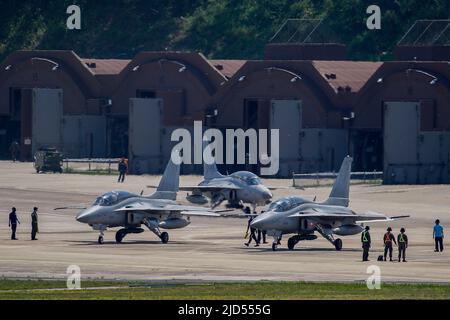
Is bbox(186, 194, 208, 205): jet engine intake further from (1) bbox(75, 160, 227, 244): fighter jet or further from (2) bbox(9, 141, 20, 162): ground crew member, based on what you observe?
(2) bbox(9, 141, 20, 162): ground crew member

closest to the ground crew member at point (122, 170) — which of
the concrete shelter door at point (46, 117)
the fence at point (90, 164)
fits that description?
the fence at point (90, 164)

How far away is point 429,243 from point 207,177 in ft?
75.1

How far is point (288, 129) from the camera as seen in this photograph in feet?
366

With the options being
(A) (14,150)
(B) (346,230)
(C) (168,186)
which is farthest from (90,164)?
(B) (346,230)

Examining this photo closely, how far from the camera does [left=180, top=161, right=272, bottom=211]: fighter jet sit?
8738cm

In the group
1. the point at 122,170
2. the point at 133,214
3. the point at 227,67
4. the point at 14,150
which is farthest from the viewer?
the point at 14,150

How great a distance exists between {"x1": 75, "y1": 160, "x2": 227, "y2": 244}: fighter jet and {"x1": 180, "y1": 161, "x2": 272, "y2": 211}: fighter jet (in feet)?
45.6

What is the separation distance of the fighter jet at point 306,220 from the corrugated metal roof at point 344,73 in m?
44.8

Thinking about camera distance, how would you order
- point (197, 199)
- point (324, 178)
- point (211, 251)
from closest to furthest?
1. point (211, 251)
2. point (197, 199)
3. point (324, 178)

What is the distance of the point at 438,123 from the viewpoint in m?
108

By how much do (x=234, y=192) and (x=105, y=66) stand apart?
4648 cm

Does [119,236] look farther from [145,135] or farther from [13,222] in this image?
[145,135]

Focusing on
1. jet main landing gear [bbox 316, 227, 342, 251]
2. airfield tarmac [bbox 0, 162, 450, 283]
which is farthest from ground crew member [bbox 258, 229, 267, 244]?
jet main landing gear [bbox 316, 227, 342, 251]
